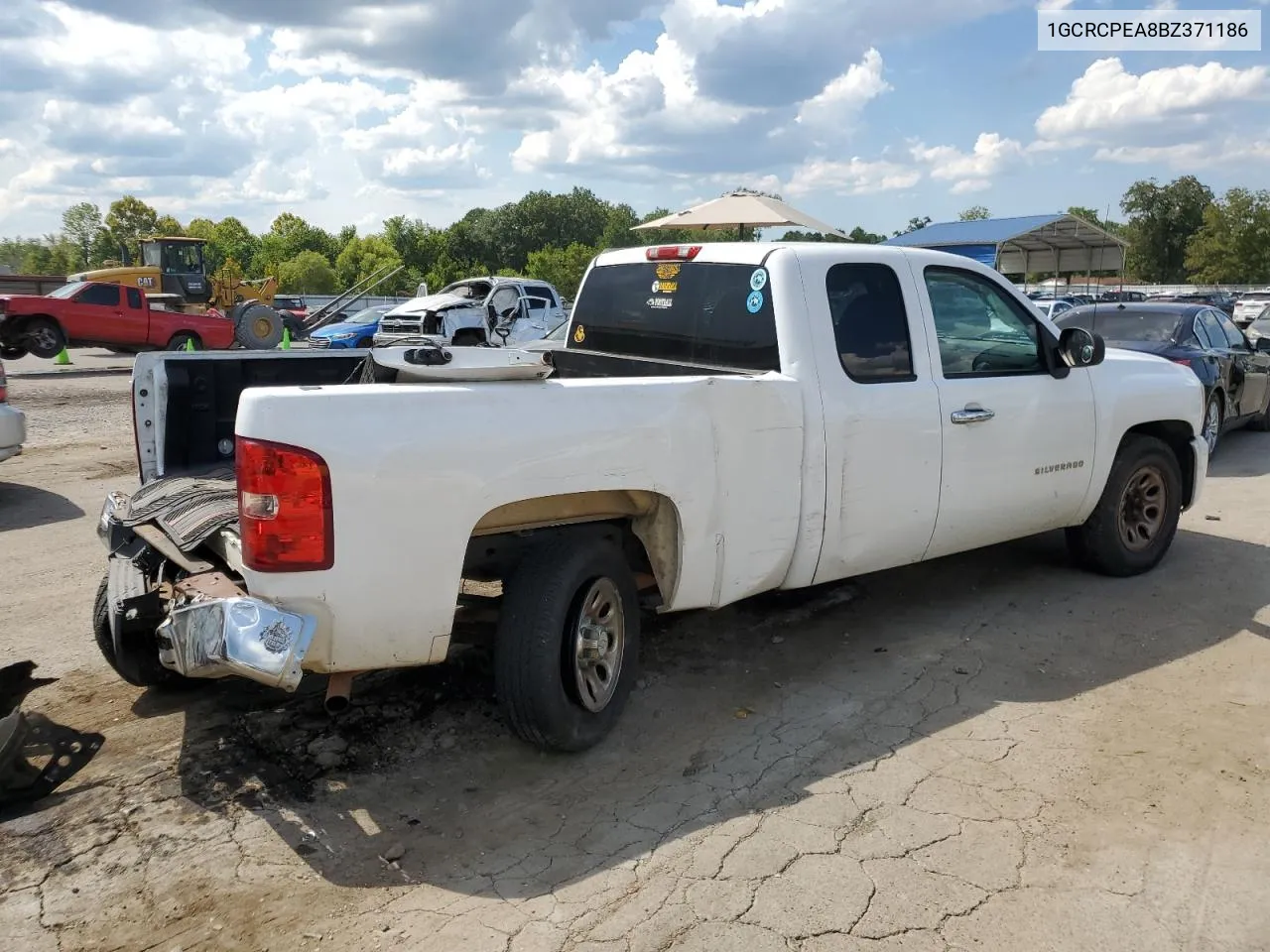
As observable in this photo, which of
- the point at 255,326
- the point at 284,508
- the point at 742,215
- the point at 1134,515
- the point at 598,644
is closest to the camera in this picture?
the point at 284,508

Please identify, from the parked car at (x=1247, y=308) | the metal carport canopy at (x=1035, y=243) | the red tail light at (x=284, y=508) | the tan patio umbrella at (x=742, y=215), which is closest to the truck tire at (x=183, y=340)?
the tan patio umbrella at (x=742, y=215)

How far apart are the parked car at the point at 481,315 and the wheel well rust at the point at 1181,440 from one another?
15.3 meters

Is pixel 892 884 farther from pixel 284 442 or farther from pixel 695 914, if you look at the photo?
pixel 284 442

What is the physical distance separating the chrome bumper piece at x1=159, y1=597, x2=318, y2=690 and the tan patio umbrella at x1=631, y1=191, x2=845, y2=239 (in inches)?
423

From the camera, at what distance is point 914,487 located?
15.4 ft

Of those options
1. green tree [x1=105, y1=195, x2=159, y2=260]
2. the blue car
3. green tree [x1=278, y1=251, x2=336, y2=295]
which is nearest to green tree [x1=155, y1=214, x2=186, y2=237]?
green tree [x1=105, y1=195, x2=159, y2=260]

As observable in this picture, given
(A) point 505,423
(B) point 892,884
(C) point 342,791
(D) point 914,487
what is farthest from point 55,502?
(B) point 892,884

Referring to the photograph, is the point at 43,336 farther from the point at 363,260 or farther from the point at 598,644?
the point at 363,260

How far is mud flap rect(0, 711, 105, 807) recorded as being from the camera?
11.3 feet

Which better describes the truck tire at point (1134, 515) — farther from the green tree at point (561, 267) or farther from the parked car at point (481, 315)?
the green tree at point (561, 267)

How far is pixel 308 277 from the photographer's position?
64438 mm

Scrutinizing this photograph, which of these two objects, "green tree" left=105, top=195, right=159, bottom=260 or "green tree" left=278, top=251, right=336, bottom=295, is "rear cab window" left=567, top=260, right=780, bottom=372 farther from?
"green tree" left=105, top=195, right=159, bottom=260

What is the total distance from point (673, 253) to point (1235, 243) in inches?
2843

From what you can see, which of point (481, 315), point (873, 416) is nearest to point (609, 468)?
point (873, 416)
